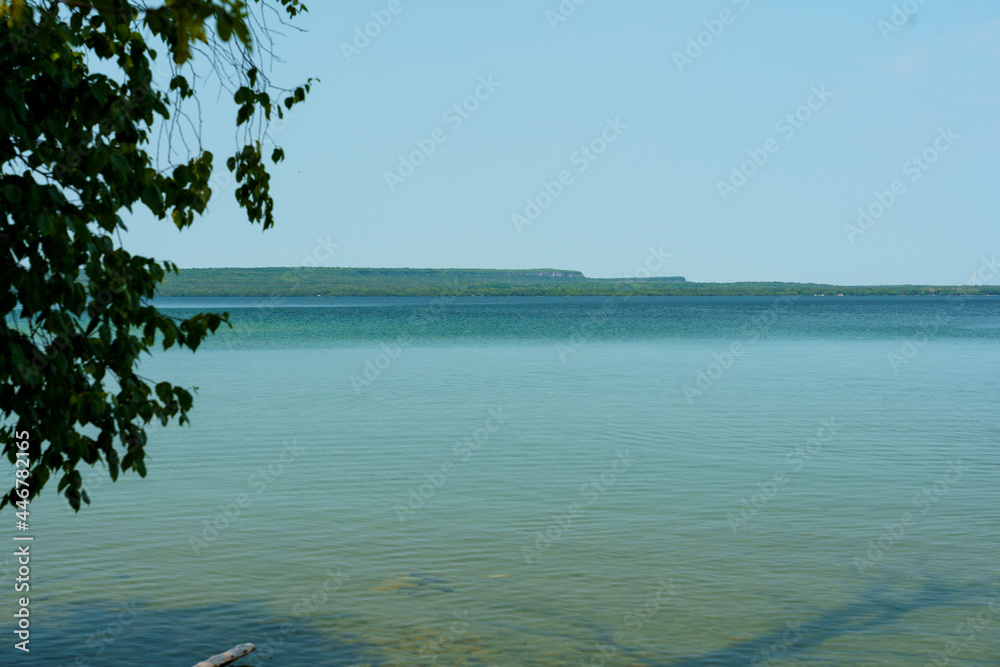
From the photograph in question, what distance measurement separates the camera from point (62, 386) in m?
5.10

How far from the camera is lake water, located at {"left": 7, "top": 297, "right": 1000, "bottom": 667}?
9570 mm

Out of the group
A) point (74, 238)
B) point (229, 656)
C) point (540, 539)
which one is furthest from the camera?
point (540, 539)

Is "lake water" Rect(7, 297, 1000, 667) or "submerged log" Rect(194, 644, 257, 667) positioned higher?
"lake water" Rect(7, 297, 1000, 667)

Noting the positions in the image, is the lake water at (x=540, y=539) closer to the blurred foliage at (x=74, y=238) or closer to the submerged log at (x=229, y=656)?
the submerged log at (x=229, y=656)

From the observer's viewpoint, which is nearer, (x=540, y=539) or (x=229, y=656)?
(x=229, y=656)

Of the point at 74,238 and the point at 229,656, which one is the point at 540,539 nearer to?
the point at 229,656

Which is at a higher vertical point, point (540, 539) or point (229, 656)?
point (540, 539)

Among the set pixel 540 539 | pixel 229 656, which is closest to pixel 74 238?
pixel 229 656

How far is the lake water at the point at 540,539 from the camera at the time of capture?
957 centimetres

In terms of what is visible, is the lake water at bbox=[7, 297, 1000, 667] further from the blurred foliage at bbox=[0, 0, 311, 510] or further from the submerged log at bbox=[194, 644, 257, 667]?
the blurred foliage at bbox=[0, 0, 311, 510]

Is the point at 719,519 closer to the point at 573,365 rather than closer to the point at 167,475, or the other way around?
the point at 167,475

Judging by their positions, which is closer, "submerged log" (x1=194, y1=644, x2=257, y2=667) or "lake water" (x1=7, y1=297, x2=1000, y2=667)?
"submerged log" (x1=194, y1=644, x2=257, y2=667)

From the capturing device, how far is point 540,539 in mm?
13156

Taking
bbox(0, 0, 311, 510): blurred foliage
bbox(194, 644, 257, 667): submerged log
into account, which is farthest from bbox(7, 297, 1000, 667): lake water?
bbox(0, 0, 311, 510): blurred foliage
